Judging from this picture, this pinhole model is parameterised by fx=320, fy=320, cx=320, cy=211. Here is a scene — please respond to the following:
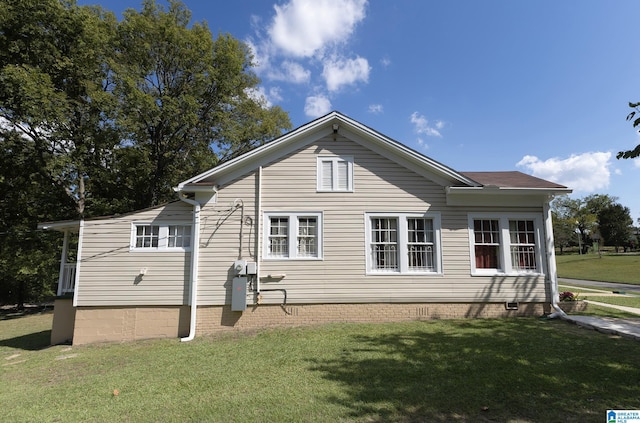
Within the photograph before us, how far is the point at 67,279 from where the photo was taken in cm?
987

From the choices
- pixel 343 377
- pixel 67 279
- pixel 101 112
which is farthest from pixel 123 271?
pixel 101 112

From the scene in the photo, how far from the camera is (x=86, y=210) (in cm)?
1592

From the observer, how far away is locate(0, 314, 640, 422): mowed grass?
13.5 ft

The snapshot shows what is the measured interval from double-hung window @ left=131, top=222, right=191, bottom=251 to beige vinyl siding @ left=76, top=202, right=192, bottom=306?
0.14m

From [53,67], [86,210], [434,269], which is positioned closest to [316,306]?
[434,269]

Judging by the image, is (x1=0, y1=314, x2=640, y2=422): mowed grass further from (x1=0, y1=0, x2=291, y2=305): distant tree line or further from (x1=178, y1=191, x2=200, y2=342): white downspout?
(x1=0, y1=0, x2=291, y2=305): distant tree line

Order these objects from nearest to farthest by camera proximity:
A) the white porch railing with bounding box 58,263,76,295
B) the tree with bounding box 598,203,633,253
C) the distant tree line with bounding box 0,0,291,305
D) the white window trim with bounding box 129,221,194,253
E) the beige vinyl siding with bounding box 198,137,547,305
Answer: the white window trim with bounding box 129,221,194,253 < the beige vinyl siding with bounding box 198,137,547,305 < the white porch railing with bounding box 58,263,76,295 < the distant tree line with bounding box 0,0,291,305 < the tree with bounding box 598,203,633,253

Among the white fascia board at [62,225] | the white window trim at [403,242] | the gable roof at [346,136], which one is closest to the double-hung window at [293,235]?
the white window trim at [403,242]

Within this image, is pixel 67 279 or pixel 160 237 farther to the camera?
pixel 67 279

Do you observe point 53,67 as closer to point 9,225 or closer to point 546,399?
point 9,225

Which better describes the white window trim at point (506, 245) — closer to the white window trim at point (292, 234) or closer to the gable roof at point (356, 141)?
the gable roof at point (356, 141)

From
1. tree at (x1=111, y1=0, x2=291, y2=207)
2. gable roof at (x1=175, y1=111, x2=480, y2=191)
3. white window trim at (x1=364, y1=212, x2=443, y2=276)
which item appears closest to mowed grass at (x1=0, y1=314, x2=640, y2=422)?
white window trim at (x1=364, y1=212, x2=443, y2=276)

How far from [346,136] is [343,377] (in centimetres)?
674

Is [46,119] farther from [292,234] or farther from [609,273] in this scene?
[609,273]
